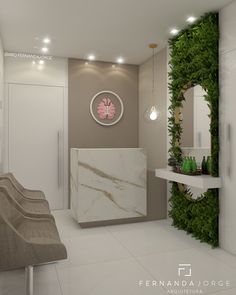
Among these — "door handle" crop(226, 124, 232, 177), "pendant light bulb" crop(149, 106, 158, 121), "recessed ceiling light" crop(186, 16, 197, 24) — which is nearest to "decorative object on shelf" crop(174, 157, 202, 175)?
"door handle" crop(226, 124, 232, 177)

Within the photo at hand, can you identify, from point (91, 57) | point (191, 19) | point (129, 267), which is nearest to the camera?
point (129, 267)

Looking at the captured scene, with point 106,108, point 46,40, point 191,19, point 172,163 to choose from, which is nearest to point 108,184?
point 172,163

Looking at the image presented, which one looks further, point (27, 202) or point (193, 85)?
point (193, 85)

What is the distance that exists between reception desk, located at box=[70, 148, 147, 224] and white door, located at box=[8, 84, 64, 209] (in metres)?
0.96

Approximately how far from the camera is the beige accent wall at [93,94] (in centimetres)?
529

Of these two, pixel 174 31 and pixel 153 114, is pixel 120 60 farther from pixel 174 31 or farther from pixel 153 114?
pixel 174 31

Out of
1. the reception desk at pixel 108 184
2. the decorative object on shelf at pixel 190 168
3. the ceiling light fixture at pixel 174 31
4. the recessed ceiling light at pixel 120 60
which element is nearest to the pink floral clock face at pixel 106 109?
the recessed ceiling light at pixel 120 60

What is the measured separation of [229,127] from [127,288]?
210 cm

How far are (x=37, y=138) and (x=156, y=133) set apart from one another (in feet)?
7.33

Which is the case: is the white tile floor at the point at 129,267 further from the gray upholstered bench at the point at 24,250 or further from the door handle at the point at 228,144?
the door handle at the point at 228,144

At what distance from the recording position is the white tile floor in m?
2.44

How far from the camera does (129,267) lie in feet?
9.36

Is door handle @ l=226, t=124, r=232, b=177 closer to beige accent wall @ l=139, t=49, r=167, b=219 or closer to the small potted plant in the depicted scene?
the small potted plant

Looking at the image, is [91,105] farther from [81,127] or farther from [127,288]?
[127,288]
